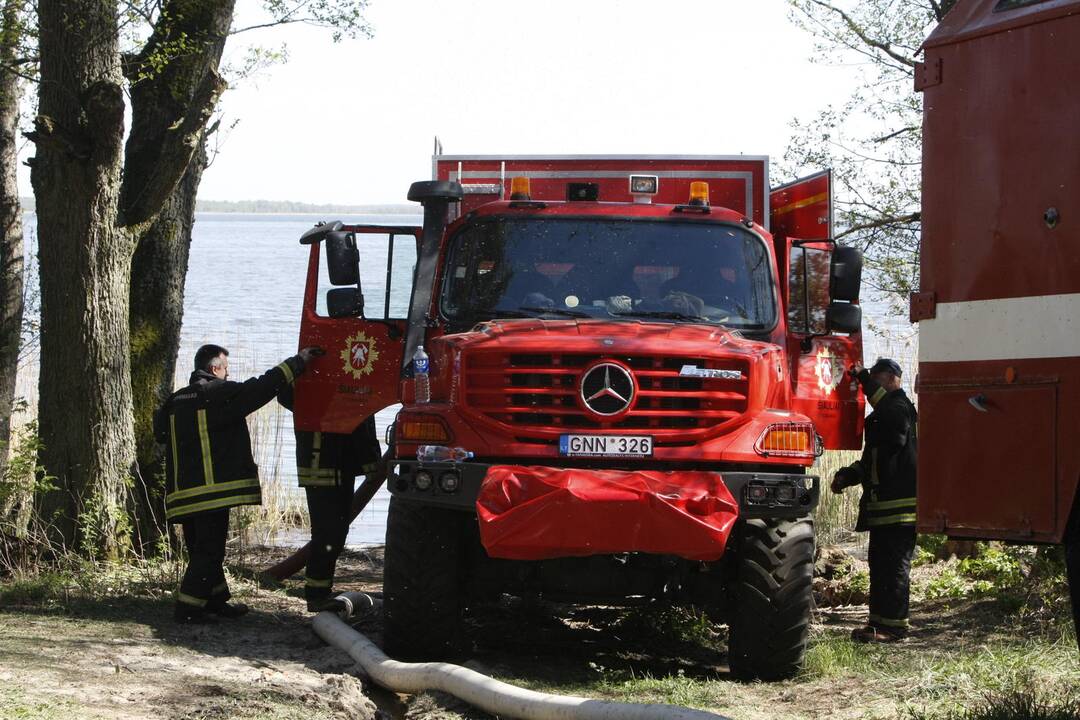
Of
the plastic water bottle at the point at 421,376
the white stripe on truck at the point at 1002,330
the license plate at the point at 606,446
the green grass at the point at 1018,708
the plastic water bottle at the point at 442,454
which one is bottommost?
the green grass at the point at 1018,708

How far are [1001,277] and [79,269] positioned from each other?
22.8 feet

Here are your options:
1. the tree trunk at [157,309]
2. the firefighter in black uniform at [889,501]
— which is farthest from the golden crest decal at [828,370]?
→ the tree trunk at [157,309]

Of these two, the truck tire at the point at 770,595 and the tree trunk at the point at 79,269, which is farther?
the tree trunk at the point at 79,269

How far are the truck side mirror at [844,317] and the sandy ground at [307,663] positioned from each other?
6.33 ft

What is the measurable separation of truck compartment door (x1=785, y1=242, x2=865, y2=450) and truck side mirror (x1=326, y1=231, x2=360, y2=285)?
263cm

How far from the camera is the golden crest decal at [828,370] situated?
8641 millimetres

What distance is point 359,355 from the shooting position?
9164 mm

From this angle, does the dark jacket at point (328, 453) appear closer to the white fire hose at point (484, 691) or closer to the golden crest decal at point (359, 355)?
the golden crest decal at point (359, 355)

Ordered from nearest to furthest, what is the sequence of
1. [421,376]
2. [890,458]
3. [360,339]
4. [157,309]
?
[421,376], [890,458], [360,339], [157,309]

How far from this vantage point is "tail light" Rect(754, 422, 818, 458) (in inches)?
283

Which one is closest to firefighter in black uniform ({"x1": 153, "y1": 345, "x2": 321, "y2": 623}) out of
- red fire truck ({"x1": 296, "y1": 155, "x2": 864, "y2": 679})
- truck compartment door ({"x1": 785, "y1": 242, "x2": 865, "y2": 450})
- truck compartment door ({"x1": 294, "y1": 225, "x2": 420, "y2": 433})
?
truck compartment door ({"x1": 294, "y1": 225, "x2": 420, "y2": 433})

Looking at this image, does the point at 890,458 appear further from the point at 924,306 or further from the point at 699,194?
the point at 924,306

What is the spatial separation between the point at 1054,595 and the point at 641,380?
3394mm

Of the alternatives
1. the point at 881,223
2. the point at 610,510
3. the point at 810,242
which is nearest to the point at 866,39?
the point at 881,223
